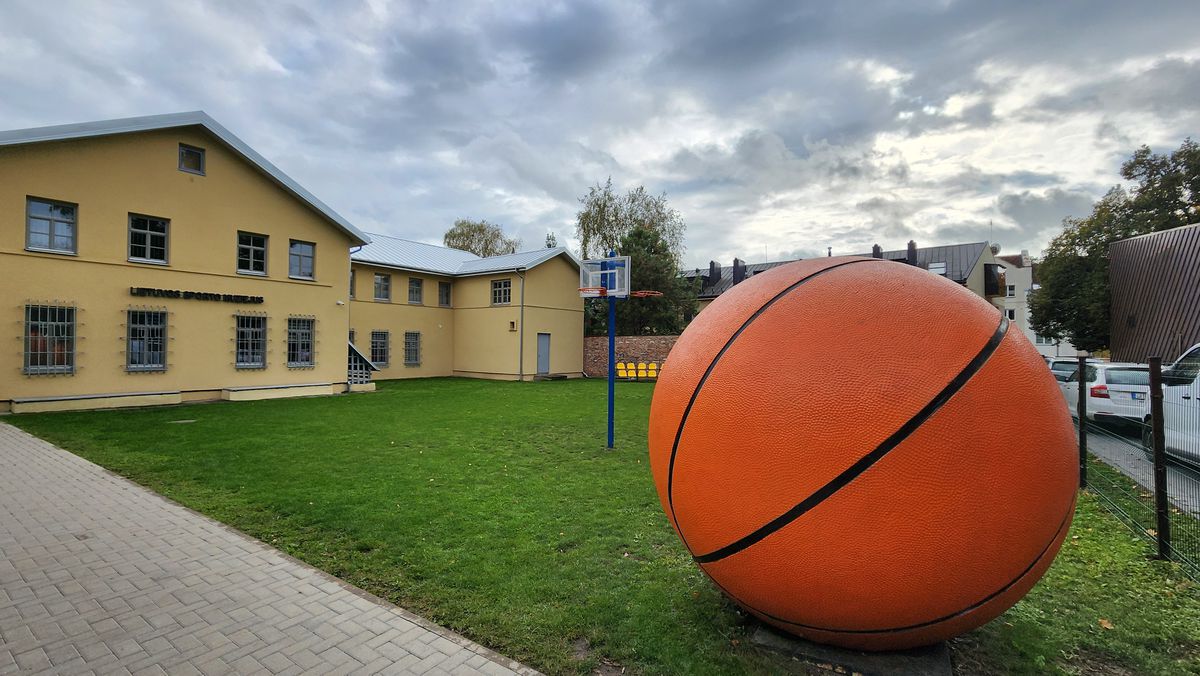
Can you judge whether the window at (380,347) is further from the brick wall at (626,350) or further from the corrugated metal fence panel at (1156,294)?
the corrugated metal fence panel at (1156,294)

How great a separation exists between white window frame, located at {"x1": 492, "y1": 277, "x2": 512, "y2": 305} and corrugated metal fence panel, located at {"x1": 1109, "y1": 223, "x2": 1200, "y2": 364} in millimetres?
25734

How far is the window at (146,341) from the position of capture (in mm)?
15750

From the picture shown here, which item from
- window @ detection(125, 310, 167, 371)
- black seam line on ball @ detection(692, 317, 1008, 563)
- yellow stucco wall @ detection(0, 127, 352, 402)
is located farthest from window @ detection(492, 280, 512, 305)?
black seam line on ball @ detection(692, 317, 1008, 563)

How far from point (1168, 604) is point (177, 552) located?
7.96m

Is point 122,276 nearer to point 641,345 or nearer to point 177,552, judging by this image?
point 177,552

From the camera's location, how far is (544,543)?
5.06m

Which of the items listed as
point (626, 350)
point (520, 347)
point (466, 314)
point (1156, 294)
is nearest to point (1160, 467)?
point (520, 347)

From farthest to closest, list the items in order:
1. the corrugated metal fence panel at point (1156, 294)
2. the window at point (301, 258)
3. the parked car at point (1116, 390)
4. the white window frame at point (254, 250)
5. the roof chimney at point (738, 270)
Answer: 1. the roof chimney at point (738, 270)
2. the corrugated metal fence panel at point (1156, 294)
3. the window at point (301, 258)
4. the white window frame at point (254, 250)
5. the parked car at point (1116, 390)

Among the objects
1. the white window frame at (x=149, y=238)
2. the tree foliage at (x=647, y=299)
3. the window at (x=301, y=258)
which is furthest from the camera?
the tree foliage at (x=647, y=299)

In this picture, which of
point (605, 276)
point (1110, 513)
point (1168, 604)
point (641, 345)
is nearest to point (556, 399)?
point (605, 276)

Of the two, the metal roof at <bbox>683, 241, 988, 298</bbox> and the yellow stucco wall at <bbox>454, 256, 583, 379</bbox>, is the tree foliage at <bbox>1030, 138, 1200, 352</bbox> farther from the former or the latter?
the yellow stucco wall at <bbox>454, 256, 583, 379</bbox>

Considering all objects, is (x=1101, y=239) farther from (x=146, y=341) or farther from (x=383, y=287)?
(x=146, y=341)

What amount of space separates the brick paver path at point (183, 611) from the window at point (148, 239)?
13052mm

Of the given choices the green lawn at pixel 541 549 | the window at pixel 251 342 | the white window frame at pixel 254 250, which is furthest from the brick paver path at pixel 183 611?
the white window frame at pixel 254 250
